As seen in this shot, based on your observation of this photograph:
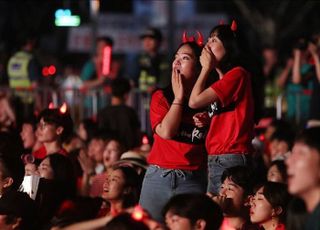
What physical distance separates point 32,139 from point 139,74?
14.2ft

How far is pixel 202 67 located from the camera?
32.0 ft

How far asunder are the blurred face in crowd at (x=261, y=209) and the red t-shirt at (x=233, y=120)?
16.3 inches

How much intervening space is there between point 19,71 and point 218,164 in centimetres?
1016

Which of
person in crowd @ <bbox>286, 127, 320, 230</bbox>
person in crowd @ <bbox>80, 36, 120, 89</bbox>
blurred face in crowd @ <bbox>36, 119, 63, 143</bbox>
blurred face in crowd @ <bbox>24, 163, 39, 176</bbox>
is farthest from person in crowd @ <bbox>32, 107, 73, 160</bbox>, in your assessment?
person in crowd @ <bbox>80, 36, 120, 89</bbox>

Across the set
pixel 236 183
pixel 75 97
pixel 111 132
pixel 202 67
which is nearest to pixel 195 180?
pixel 236 183

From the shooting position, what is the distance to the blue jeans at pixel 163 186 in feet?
32.3

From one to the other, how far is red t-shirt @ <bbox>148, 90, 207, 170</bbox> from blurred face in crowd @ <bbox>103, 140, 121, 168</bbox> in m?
3.86

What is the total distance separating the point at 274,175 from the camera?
11.6 m

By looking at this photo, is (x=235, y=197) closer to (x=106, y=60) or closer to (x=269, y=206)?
(x=269, y=206)

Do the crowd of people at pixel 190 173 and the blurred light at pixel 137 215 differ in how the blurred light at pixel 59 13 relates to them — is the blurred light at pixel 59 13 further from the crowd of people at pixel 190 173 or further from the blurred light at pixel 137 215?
Answer: the blurred light at pixel 137 215

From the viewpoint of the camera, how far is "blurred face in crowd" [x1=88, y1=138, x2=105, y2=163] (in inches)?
575

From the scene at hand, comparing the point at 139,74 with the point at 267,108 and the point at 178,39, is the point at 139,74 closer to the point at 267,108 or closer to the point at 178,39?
the point at 267,108

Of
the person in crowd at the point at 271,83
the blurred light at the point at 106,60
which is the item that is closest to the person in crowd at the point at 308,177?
A: the person in crowd at the point at 271,83

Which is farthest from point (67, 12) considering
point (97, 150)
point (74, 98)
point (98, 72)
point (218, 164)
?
point (218, 164)
